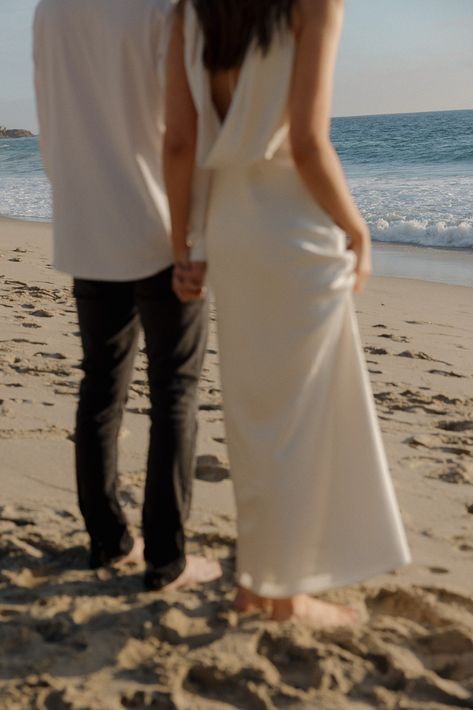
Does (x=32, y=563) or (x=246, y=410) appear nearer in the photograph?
(x=246, y=410)

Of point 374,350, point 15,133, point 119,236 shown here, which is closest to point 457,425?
point 374,350

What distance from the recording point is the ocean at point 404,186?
12264mm

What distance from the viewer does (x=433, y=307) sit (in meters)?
7.00

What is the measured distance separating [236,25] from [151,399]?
0.96 metres

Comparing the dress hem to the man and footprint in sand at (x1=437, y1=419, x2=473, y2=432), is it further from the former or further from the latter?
footprint in sand at (x1=437, y1=419, x2=473, y2=432)

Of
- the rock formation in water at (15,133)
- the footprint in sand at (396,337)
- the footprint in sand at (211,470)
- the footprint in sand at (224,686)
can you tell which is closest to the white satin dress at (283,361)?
the footprint in sand at (224,686)

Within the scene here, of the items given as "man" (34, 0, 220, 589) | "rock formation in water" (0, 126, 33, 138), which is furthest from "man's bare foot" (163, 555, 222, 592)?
"rock formation in water" (0, 126, 33, 138)

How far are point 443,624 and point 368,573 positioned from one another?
0.30m

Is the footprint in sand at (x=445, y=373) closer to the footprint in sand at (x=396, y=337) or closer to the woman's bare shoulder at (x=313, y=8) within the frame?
the footprint in sand at (x=396, y=337)

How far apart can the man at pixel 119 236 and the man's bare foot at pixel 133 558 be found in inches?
6.0

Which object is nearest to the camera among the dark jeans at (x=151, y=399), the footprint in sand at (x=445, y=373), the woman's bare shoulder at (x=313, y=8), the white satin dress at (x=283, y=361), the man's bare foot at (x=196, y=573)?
the woman's bare shoulder at (x=313, y=8)

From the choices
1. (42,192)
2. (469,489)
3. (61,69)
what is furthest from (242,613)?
(42,192)

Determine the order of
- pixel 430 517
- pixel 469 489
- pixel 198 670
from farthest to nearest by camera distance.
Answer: pixel 469 489
pixel 430 517
pixel 198 670

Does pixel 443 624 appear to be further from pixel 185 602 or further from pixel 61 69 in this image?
pixel 61 69
